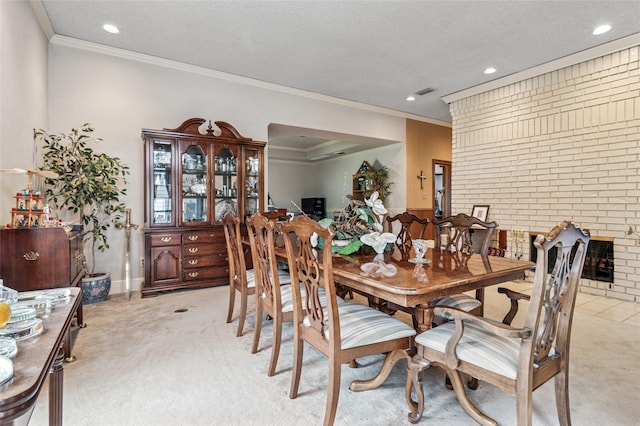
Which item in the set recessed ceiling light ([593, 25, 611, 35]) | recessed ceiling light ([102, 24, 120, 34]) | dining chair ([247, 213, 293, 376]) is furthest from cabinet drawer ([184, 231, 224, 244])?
recessed ceiling light ([593, 25, 611, 35])

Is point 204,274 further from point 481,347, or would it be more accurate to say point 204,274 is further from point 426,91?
point 426,91

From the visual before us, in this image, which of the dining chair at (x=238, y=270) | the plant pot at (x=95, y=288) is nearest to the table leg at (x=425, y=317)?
the dining chair at (x=238, y=270)

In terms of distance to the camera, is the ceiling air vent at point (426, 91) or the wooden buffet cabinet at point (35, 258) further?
the ceiling air vent at point (426, 91)

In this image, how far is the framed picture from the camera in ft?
16.6

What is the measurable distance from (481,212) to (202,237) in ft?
13.8

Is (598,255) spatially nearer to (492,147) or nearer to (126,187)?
(492,147)

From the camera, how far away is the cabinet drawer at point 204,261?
3.88 metres

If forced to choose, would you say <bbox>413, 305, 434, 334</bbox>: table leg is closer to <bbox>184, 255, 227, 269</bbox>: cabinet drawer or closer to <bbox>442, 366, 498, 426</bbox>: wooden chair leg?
<bbox>442, 366, 498, 426</bbox>: wooden chair leg

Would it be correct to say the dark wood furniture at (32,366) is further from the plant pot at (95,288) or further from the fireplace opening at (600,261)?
the fireplace opening at (600,261)

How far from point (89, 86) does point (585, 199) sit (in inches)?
242

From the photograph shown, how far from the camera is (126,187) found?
3975 mm

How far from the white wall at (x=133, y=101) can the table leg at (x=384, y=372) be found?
133 inches

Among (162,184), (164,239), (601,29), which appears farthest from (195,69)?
(601,29)

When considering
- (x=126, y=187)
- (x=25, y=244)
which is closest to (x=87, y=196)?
(x=126, y=187)
